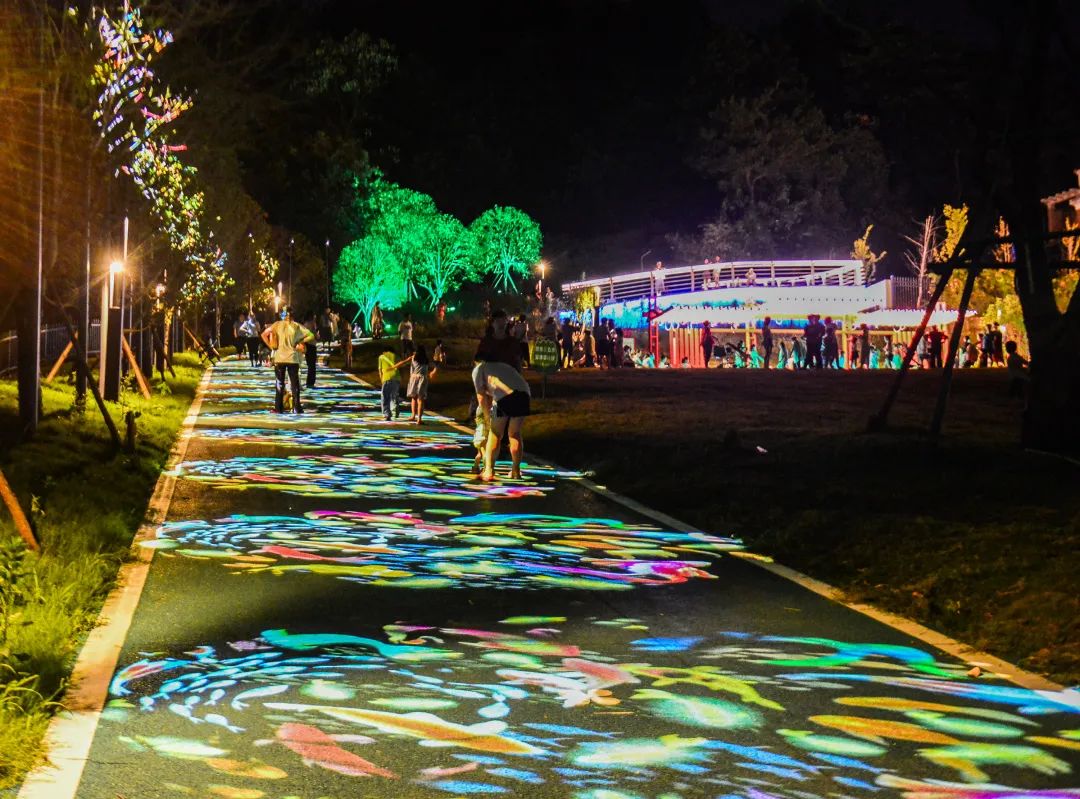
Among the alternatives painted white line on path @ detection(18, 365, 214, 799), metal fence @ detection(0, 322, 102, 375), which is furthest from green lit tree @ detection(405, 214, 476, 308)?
painted white line on path @ detection(18, 365, 214, 799)

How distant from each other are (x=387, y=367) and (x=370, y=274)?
66599 mm

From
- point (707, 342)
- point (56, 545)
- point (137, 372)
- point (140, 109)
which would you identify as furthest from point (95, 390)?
point (707, 342)

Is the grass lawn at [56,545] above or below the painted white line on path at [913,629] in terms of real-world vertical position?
above

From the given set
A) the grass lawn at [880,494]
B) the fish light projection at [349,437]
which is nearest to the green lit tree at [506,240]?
the grass lawn at [880,494]

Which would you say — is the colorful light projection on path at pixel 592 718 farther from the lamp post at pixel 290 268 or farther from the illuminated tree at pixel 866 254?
the lamp post at pixel 290 268

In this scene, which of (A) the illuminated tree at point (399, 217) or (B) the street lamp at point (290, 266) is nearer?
(B) the street lamp at point (290, 266)

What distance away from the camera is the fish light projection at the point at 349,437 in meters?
22.2

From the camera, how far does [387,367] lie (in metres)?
27.5

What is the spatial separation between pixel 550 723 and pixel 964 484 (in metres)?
9.01

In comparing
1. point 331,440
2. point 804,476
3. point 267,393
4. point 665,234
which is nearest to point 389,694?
point 804,476

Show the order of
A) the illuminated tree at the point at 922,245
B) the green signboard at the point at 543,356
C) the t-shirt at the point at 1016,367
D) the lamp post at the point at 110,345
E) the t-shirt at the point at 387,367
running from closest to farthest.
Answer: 1. the t-shirt at the point at 1016,367
2. the t-shirt at the point at 387,367
3. the lamp post at the point at 110,345
4. the green signboard at the point at 543,356
5. the illuminated tree at the point at 922,245

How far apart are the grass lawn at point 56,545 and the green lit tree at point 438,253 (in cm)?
6763

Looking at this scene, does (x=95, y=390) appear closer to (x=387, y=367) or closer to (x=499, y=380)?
(x=499, y=380)

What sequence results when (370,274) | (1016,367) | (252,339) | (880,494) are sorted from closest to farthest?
(880,494), (1016,367), (252,339), (370,274)
